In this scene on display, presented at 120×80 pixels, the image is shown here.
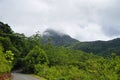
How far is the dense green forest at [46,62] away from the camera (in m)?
47.8

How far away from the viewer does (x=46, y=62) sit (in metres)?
88.6

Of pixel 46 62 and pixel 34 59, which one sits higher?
pixel 34 59

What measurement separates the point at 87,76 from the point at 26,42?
59948 mm

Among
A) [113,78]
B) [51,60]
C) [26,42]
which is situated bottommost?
[113,78]

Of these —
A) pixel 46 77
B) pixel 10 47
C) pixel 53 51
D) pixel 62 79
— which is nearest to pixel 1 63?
pixel 62 79

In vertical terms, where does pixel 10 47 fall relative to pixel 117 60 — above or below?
above

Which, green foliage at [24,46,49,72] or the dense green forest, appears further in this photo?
green foliage at [24,46,49,72]

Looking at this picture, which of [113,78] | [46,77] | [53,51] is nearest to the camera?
[113,78]

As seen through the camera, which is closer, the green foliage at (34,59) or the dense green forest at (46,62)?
the dense green forest at (46,62)

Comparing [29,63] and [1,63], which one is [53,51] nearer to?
[29,63]

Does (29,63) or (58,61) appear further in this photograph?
(58,61)

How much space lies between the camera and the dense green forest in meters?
47.8

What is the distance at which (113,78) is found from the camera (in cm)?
4441

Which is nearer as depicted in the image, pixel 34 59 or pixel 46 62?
pixel 34 59
